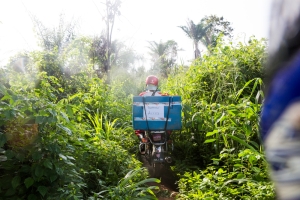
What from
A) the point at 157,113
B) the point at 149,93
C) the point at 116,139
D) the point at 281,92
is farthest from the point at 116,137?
the point at 281,92

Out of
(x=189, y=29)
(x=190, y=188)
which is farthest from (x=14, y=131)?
(x=189, y=29)

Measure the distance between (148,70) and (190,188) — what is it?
50.8 feet

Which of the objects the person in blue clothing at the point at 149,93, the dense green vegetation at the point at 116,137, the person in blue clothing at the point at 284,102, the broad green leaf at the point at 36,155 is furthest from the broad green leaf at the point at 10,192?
the person in blue clothing at the point at 149,93

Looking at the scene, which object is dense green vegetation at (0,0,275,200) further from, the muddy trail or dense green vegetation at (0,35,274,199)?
the muddy trail

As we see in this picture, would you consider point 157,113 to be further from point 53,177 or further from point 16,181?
point 16,181

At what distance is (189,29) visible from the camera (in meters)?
21.3

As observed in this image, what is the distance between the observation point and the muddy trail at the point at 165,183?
358 cm

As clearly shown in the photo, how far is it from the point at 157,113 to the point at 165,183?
83cm

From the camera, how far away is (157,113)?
4.20 meters

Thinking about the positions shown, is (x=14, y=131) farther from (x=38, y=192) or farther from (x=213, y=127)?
(x=213, y=127)

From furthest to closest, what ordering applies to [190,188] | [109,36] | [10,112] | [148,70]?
[148,70], [109,36], [190,188], [10,112]

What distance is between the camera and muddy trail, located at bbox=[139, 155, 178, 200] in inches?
141

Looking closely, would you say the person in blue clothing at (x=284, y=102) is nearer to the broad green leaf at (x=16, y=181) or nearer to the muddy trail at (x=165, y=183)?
the broad green leaf at (x=16, y=181)

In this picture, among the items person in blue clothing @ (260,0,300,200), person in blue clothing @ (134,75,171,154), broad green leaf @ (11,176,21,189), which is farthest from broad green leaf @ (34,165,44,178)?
person in blue clothing @ (134,75,171,154)
